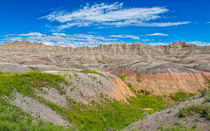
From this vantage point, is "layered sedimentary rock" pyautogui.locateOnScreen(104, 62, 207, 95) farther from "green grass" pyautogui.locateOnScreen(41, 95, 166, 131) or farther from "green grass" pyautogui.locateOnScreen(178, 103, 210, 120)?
"green grass" pyautogui.locateOnScreen(178, 103, 210, 120)

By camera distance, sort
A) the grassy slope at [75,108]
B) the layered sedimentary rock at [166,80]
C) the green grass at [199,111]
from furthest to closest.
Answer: the layered sedimentary rock at [166,80] < the grassy slope at [75,108] < the green grass at [199,111]

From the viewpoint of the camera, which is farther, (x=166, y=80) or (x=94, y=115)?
(x=166, y=80)

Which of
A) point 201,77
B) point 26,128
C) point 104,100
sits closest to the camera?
point 26,128

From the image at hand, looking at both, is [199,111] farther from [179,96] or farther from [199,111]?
[179,96]

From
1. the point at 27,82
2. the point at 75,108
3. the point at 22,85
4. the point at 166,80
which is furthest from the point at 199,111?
the point at 166,80

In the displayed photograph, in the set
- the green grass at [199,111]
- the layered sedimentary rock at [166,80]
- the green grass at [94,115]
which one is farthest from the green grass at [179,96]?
the green grass at [199,111]

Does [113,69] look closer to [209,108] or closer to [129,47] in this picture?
[209,108]

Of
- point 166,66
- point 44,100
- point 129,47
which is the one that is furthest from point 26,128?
point 129,47

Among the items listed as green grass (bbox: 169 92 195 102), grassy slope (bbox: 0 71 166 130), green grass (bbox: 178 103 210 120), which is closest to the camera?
green grass (bbox: 178 103 210 120)

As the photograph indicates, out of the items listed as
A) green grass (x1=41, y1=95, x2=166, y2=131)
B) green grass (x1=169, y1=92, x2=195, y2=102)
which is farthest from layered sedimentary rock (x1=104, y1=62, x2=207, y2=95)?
green grass (x1=41, y1=95, x2=166, y2=131)

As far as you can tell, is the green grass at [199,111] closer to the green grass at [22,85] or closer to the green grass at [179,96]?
the green grass at [22,85]

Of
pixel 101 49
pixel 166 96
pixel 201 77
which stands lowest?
pixel 166 96

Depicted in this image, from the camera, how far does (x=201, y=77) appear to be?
172 ft

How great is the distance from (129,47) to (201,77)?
373 ft
